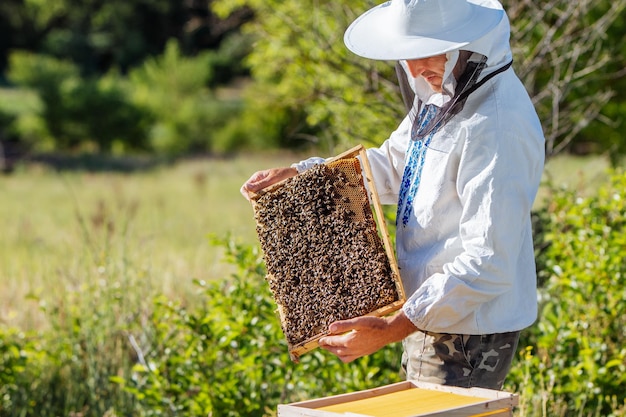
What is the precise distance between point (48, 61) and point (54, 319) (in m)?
25.4

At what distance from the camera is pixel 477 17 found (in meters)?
2.93

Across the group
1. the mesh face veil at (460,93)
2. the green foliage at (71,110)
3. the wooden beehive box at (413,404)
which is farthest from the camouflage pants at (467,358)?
the green foliage at (71,110)

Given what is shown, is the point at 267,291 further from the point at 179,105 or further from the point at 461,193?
the point at 179,105

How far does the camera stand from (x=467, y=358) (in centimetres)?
309

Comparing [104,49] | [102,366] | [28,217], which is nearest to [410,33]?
[102,366]

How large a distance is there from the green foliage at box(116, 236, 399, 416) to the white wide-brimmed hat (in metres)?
2.00

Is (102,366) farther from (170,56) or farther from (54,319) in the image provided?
(170,56)

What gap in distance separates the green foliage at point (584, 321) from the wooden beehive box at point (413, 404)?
160 cm

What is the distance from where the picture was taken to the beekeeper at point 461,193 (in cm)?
287

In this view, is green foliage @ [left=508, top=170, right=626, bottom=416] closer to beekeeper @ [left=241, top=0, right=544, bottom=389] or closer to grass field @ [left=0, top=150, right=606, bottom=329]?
grass field @ [left=0, top=150, right=606, bottom=329]

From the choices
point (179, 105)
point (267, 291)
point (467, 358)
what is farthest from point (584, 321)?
point (179, 105)

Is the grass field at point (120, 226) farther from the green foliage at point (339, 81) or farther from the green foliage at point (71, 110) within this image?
the green foliage at point (71, 110)

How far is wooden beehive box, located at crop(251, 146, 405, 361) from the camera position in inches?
123

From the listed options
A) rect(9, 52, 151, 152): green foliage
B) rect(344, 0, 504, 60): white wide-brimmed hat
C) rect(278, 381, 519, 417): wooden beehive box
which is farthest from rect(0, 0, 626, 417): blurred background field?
rect(9, 52, 151, 152): green foliage
